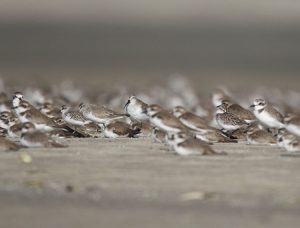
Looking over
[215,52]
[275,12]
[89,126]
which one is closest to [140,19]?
[275,12]

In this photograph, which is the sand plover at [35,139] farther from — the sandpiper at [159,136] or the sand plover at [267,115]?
the sand plover at [267,115]

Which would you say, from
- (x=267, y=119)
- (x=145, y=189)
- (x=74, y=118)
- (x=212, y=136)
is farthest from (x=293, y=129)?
(x=74, y=118)

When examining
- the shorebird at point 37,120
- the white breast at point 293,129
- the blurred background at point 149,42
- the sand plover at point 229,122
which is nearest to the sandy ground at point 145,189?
the white breast at point 293,129

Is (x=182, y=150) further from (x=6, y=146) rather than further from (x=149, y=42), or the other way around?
(x=149, y=42)

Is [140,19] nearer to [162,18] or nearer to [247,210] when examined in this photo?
[162,18]

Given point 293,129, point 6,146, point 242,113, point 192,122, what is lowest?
point 6,146

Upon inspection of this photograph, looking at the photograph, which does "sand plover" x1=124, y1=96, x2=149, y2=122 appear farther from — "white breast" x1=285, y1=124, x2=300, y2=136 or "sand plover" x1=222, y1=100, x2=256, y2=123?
"white breast" x1=285, y1=124, x2=300, y2=136
